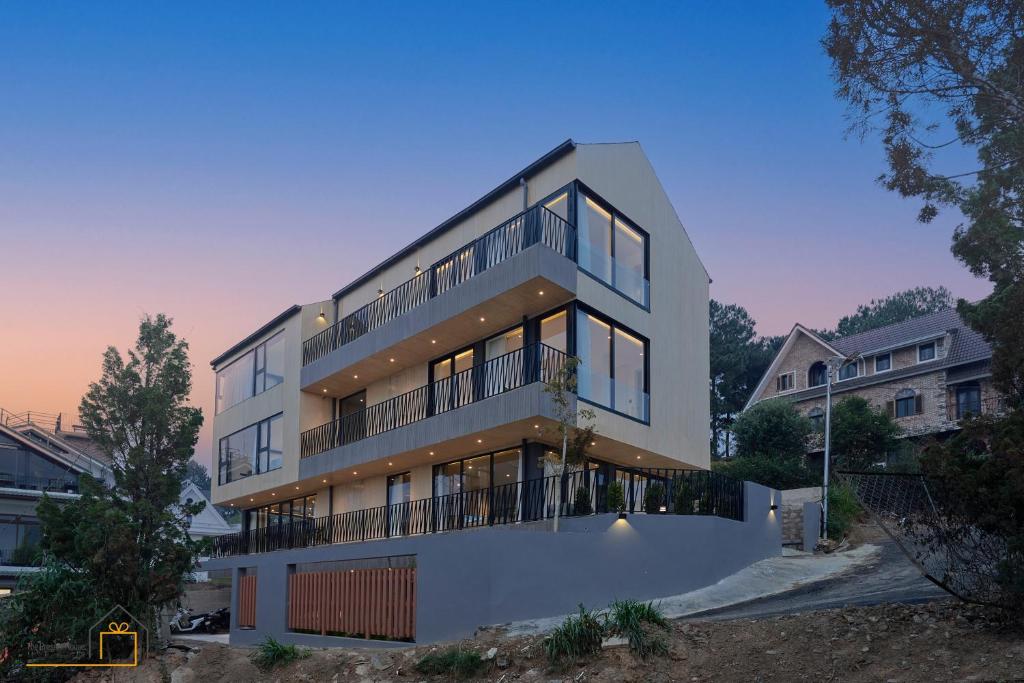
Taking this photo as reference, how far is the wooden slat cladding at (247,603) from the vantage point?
27.5 meters

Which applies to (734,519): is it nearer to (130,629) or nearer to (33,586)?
(130,629)

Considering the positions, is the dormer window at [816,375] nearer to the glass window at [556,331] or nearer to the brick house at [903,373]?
the brick house at [903,373]

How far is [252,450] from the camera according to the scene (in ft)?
113

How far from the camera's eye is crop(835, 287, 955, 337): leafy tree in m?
76.4

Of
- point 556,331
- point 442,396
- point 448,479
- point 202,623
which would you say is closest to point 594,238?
point 556,331

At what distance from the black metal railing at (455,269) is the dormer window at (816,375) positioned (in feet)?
98.0

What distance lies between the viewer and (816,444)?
45031 millimetres

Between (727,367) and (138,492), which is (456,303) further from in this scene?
(727,367)

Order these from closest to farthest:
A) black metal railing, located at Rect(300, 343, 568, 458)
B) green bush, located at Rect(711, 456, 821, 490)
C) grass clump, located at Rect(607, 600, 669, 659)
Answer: grass clump, located at Rect(607, 600, 669, 659)
black metal railing, located at Rect(300, 343, 568, 458)
green bush, located at Rect(711, 456, 821, 490)

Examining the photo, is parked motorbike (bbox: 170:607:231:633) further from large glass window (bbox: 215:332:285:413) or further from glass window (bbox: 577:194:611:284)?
glass window (bbox: 577:194:611:284)

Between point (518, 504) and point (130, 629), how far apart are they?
856 centimetres

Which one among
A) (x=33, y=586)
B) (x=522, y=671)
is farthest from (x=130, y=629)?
(x=522, y=671)

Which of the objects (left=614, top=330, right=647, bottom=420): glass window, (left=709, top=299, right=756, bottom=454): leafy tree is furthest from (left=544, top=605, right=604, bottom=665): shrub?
(left=709, top=299, right=756, bottom=454): leafy tree

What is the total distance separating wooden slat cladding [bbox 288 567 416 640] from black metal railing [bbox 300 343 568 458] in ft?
15.9
